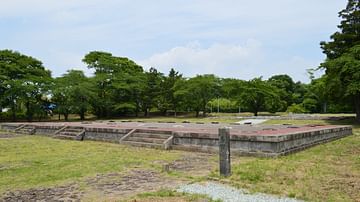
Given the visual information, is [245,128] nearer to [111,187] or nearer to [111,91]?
[111,187]

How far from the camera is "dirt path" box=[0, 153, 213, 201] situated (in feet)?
15.5

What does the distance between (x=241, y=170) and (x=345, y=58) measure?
50.6 feet

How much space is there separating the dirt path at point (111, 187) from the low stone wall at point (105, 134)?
6.08 metres

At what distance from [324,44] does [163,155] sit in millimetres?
18236

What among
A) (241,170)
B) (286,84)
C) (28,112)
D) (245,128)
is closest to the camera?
(241,170)

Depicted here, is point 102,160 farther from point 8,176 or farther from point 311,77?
point 311,77

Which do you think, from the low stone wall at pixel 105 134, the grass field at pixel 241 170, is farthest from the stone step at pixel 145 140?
the grass field at pixel 241 170

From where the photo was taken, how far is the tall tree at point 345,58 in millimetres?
17828

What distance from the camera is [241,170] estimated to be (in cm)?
627

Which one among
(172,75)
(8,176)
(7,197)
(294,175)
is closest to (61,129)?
(8,176)

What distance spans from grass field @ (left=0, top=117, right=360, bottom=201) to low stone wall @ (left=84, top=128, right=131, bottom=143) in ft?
10.5

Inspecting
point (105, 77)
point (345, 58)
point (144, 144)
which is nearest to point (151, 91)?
point (105, 77)

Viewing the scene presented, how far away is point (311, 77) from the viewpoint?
46625 mm

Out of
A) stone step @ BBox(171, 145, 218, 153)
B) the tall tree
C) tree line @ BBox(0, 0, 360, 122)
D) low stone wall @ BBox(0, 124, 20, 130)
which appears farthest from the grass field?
tree line @ BBox(0, 0, 360, 122)
